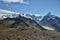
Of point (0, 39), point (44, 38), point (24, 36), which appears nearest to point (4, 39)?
point (0, 39)

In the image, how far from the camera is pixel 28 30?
106m

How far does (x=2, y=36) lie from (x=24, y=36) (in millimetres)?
11740

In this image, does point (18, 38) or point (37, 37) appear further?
point (37, 37)

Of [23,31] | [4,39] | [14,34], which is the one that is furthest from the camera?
[23,31]

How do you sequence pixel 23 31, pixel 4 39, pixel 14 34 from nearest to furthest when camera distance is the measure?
pixel 4 39
pixel 14 34
pixel 23 31

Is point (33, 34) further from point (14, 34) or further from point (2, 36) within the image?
point (2, 36)

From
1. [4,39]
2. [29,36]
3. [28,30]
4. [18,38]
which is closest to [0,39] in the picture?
[4,39]

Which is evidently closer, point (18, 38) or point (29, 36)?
point (18, 38)

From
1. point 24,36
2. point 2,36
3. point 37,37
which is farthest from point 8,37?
point 37,37

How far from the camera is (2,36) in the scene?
3526 inches

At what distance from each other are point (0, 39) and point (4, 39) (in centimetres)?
204

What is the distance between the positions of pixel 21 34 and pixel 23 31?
241 inches

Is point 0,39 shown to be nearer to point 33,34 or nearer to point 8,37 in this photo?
point 8,37

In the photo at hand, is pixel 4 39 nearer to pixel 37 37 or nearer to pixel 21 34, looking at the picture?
pixel 21 34
